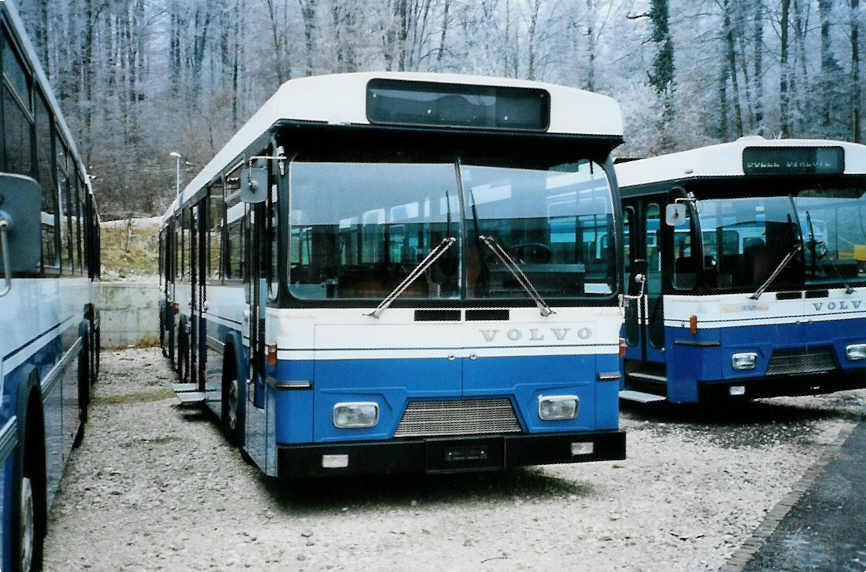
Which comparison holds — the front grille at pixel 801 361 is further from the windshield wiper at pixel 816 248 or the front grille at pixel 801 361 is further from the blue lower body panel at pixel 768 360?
the windshield wiper at pixel 816 248

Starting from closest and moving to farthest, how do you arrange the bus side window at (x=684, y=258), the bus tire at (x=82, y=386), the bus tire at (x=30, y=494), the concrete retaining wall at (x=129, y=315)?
the bus tire at (x=30, y=494), the bus tire at (x=82, y=386), the bus side window at (x=684, y=258), the concrete retaining wall at (x=129, y=315)

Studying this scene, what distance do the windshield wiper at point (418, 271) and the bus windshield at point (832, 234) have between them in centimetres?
513

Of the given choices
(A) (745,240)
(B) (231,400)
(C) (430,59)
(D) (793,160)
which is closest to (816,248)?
(A) (745,240)

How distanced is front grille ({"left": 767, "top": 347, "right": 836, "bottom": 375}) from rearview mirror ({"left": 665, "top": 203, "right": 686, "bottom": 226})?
1.94 meters

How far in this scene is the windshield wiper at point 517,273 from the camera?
20.3ft

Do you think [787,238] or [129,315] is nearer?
[787,238]

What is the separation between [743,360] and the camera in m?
9.38

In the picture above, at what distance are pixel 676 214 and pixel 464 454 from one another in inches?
151

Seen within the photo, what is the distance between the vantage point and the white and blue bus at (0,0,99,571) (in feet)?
10.5

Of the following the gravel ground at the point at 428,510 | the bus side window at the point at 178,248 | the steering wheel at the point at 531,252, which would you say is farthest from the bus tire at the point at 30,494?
the bus side window at the point at 178,248

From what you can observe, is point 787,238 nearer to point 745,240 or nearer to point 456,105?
point 745,240

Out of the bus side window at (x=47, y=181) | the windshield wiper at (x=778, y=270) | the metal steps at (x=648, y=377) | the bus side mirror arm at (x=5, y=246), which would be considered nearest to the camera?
the bus side mirror arm at (x=5, y=246)

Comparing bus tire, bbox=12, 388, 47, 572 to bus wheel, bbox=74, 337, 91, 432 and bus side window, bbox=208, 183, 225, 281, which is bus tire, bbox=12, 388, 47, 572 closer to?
bus wheel, bbox=74, 337, 91, 432

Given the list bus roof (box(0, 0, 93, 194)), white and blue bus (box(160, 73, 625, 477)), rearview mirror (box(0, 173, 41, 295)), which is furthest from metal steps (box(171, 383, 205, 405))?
rearview mirror (box(0, 173, 41, 295))
